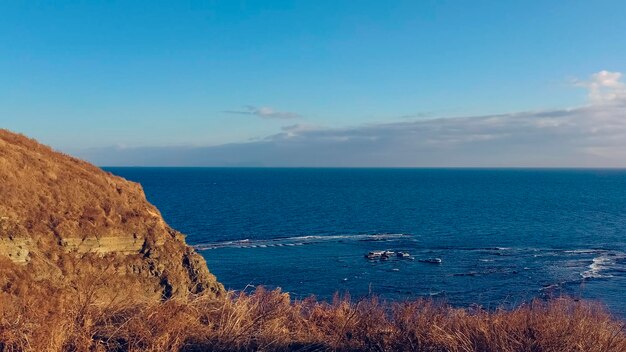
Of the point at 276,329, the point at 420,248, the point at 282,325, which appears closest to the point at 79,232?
the point at 282,325

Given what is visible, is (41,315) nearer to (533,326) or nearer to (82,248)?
(533,326)

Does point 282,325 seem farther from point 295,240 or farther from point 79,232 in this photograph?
point 295,240

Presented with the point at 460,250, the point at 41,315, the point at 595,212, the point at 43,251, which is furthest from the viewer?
the point at 595,212

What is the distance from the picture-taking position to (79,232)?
1179 inches

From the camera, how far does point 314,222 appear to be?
9775 centimetres

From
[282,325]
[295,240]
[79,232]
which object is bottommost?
[295,240]

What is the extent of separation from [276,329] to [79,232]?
23659mm

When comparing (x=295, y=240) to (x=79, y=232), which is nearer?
(x=79, y=232)

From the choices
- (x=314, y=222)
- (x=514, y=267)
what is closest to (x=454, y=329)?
(x=514, y=267)

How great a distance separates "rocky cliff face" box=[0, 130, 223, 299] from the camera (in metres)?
26.5

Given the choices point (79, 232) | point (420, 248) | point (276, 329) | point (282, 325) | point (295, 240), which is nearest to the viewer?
point (276, 329)

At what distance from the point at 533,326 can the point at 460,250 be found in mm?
63202

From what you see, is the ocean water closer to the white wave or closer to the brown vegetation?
the white wave

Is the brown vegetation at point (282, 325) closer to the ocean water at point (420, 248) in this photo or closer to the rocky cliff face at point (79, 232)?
the ocean water at point (420, 248)
